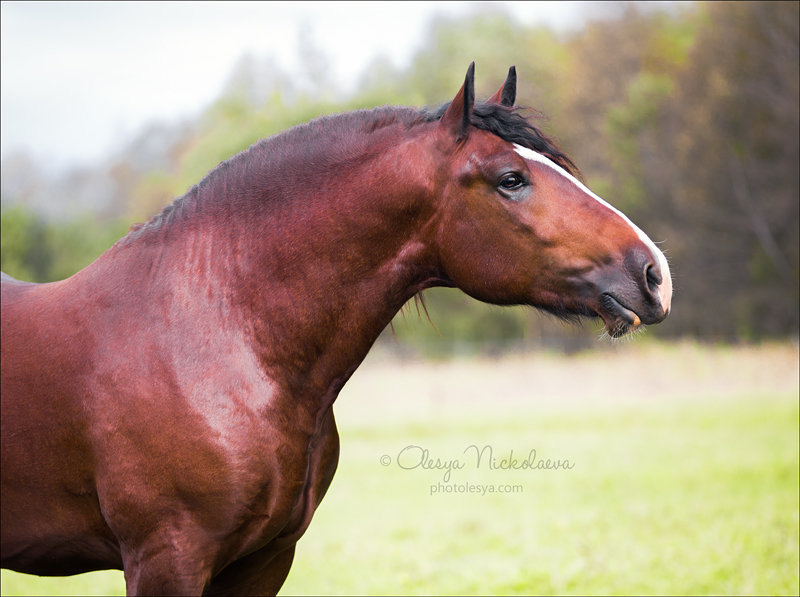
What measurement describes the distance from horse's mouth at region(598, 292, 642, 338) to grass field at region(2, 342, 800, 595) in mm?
3809

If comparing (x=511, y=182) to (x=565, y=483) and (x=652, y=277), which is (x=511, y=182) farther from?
(x=565, y=483)

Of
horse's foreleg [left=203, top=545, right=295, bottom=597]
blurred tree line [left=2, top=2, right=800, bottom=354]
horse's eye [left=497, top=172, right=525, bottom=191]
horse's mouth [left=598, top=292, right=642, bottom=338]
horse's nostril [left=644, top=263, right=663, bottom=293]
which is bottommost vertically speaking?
blurred tree line [left=2, top=2, right=800, bottom=354]


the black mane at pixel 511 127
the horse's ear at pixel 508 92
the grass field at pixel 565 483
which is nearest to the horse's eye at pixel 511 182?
the black mane at pixel 511 127

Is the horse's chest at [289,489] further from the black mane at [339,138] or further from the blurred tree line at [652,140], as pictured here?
the blurred tree line at [652,140]

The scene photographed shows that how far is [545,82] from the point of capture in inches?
1415

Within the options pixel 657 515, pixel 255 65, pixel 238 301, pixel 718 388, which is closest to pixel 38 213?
pixel 255 65

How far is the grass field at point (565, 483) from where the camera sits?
6371 mm

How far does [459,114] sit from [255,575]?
1949 mm

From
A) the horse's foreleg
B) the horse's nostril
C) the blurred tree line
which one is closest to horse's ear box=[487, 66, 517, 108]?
the horse's nostril

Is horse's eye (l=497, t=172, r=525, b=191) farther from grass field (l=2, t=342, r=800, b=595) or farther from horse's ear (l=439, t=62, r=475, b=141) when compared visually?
grass field (l=2, t=342, r=800, b=595)

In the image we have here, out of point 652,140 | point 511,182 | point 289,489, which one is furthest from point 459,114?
point 652,140

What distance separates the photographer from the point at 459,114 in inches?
105

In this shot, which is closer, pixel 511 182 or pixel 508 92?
pixel 511 182

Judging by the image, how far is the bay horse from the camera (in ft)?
8.14
